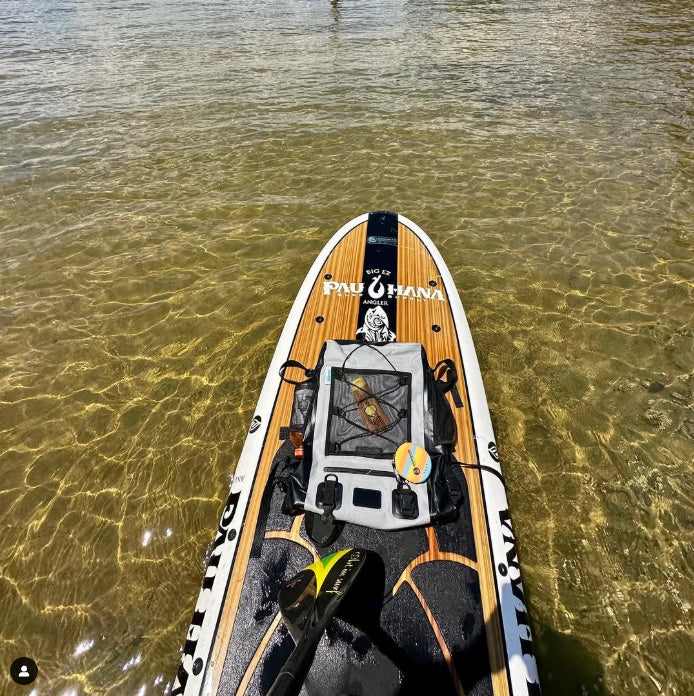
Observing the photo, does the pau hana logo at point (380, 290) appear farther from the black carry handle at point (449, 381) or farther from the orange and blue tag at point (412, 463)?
the orange and blue tag at point (412, 463)

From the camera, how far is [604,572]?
A: 412cm

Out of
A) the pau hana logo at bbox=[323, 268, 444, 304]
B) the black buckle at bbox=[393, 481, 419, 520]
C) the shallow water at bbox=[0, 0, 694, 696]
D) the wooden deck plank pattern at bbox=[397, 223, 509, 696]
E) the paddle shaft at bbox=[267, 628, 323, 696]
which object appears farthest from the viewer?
the pau hana logo at bbox=[323, 268, 444, 304]

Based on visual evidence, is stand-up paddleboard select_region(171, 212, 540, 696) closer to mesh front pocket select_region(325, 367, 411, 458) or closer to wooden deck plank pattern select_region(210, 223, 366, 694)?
wooden deck plank pattern select_region(210, 223, 366, 694)

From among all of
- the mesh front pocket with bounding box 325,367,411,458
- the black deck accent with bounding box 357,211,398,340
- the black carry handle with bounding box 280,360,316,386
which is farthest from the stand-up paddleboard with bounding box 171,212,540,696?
the black deck accent with bounding box 357,211,398,340

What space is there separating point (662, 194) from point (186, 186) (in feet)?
37.9

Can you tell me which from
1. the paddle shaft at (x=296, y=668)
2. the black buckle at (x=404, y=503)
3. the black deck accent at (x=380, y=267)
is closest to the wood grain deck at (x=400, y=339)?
the black deck accent at (x=380, y=267)

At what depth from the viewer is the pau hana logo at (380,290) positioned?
19.9ft

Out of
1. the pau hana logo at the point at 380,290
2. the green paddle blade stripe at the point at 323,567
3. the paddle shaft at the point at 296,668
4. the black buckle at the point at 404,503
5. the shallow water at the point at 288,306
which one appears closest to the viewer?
the paddle shaft at the point at 296,668

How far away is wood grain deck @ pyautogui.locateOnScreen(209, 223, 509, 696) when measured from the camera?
3.36 meters

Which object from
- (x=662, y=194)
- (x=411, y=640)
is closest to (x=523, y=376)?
(x=411, y=640)

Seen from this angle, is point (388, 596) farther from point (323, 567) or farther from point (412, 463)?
point (412, 463)

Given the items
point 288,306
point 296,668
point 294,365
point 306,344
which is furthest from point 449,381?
point 288,306

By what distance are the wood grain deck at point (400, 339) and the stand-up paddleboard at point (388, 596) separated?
13mm

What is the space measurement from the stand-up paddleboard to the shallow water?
72 cm
